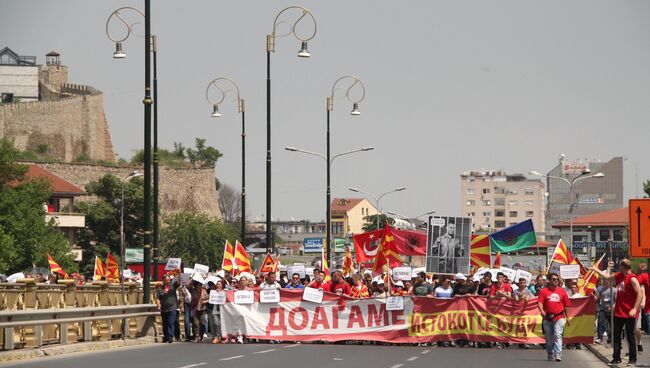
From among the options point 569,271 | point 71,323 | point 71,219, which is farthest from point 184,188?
point 71,323

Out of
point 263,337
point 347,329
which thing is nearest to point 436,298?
point 347,329

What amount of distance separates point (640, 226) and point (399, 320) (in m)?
8.41

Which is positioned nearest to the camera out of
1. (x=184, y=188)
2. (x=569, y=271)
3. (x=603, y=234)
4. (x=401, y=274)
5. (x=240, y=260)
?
(x=569, y=271)

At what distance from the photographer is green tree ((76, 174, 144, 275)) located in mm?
115625

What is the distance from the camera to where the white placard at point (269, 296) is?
103 feet

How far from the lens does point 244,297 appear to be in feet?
104

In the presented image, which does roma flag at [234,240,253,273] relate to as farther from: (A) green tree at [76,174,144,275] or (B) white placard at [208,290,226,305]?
(A) green tree at [76,174,144,275]

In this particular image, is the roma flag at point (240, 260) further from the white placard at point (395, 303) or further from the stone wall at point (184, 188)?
the stone wall at point (184, 188)

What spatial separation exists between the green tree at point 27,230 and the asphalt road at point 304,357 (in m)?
55.0

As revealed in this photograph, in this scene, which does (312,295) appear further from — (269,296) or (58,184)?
(58,184)

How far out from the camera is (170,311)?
30.6 meters

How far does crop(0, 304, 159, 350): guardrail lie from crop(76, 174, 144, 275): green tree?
82.7 metres

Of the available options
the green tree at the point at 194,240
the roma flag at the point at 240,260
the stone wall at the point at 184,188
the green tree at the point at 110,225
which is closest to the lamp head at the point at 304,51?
the roma flag at the point at 240,260

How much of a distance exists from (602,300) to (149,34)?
39.9ft
